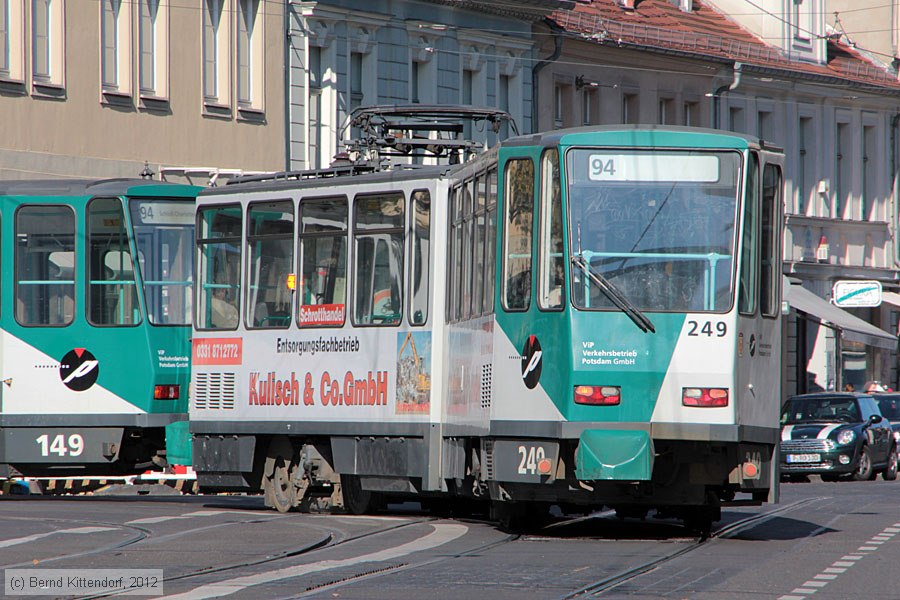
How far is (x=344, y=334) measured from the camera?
67.5ft

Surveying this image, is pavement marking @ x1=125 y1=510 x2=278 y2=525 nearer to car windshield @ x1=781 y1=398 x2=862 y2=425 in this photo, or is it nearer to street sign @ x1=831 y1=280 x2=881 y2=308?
car windshield @ x1=781 y1=398 x2=862 y2=425

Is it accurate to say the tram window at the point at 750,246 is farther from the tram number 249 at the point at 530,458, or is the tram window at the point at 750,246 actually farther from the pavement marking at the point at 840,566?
the pavement marking at the point at 840,566

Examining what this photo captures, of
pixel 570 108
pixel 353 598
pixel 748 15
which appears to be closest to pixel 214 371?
pixel 353 598

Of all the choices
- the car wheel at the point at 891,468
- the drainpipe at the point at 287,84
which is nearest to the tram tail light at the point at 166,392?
the car wheel at the point at 891,468

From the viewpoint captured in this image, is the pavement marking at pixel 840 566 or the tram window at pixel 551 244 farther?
the tram window at pixel 551 244

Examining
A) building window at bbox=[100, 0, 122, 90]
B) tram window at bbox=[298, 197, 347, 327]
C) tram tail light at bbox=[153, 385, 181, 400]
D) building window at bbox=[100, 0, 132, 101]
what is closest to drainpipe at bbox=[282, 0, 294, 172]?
building window at bbox=[100, 0, 132, 101]

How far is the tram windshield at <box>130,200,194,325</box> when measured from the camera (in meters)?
23.4

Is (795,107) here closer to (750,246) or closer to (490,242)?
(490,242)

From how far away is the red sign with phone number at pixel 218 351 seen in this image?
21.7m

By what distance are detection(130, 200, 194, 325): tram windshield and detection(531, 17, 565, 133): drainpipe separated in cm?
2658

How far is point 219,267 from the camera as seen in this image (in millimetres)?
21734

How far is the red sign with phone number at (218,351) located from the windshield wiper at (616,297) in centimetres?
571

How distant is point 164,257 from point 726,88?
33.6 meters

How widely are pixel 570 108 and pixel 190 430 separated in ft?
98.9
